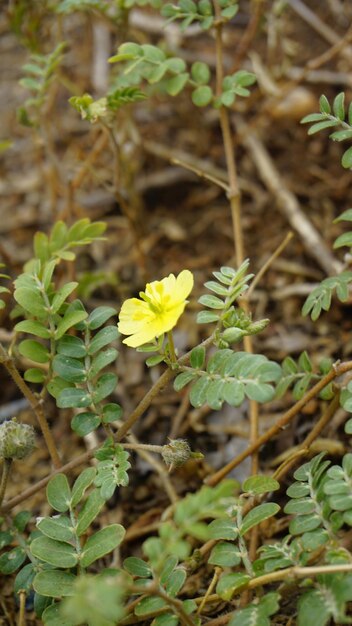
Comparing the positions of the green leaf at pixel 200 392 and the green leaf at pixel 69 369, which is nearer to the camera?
the green leaf at pixel 200 392

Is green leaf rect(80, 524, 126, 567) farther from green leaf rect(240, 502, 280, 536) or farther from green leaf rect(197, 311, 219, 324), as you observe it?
green leaf rect(197, 311, 219, 324)

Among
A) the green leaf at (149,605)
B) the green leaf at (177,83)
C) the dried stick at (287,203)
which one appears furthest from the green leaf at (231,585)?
the green leaf at (177,83)

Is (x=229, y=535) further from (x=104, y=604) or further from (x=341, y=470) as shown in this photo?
(x=104, y=604)

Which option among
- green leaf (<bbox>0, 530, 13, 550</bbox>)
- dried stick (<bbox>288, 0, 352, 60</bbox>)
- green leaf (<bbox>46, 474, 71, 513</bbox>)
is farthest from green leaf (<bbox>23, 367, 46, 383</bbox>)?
dried stick (<bbox>288, 0, 352, 60</bbox>)

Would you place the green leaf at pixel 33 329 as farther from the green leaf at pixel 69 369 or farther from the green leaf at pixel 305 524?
the green leaf at pixel 305 524

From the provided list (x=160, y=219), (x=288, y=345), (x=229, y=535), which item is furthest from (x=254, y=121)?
(x=229, y=535)

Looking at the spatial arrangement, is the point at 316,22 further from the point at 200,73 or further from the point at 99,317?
the point at 99,317
